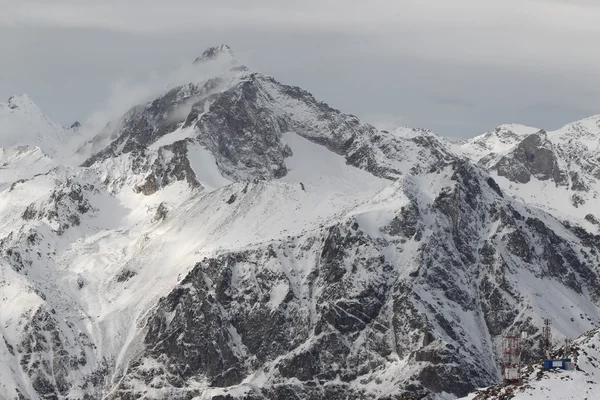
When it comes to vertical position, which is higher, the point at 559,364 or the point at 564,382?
the point at 564,382

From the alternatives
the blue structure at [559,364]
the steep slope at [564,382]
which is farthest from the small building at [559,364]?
the steep slope at [564,382]

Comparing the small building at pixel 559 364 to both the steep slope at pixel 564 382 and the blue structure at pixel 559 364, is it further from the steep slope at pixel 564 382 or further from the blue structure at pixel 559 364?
the steep slope at pixel 564 382

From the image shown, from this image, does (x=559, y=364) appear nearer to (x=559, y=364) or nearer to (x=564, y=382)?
(x=559, y=364)

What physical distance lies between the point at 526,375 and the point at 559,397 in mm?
10607

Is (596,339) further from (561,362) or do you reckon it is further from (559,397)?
(559,397)

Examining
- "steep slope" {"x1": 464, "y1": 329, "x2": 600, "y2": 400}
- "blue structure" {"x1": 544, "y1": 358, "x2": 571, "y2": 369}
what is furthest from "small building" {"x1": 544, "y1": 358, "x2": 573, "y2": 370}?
"steep slope" {"x1": 464, "y1": 329, "x2": 600, "y2": 400}

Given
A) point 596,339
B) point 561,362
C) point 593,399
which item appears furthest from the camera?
point 596,339

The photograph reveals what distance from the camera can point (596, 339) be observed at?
165750 mm

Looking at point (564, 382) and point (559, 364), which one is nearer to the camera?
point (564, 382)

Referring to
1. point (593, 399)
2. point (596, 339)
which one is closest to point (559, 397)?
point (593, 399)

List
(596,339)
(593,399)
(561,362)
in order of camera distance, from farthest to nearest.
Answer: (596,339) < (561,362) < (593,399)

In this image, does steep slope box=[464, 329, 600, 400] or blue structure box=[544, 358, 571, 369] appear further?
blue structure box=[544, 358, 571, 369]

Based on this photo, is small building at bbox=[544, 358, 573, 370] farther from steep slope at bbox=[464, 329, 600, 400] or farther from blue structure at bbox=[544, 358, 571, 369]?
steep slope at bbox=[464, 329, 600, 400]

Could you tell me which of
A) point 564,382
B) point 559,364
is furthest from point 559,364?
point 564,382
